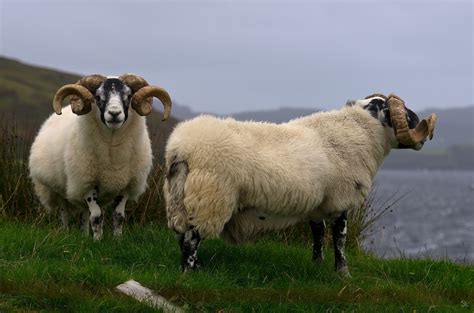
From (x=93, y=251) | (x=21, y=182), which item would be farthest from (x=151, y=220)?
(x=93, y=251)

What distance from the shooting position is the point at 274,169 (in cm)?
749

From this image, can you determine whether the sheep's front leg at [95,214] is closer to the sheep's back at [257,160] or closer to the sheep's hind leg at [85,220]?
the sheep's hind leg at [85,220]

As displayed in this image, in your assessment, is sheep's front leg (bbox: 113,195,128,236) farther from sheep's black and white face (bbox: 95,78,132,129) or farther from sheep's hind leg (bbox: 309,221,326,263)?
sheep's hind leg (bbox: 309,221,326,263)

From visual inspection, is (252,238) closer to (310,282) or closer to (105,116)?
(310,282)

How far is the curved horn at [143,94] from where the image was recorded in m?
8.90

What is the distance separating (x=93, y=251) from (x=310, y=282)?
8.33 feet

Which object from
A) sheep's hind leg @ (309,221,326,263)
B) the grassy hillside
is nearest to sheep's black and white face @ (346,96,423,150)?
sheep's hind leg @ (309,221,326,263)

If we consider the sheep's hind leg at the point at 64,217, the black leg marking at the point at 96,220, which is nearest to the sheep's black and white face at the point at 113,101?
the black leg marking at the point at 96,220

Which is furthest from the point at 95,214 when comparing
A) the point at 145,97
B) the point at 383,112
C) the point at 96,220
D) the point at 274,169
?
the point at 383,112

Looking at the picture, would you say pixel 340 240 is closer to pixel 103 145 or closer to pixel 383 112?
pixel 383 112

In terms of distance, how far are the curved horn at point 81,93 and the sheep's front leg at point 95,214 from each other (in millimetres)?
1100

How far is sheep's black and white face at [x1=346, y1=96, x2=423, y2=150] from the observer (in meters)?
8.73

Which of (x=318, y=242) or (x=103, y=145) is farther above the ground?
(x=103, y=145)

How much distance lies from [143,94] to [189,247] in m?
2.41
